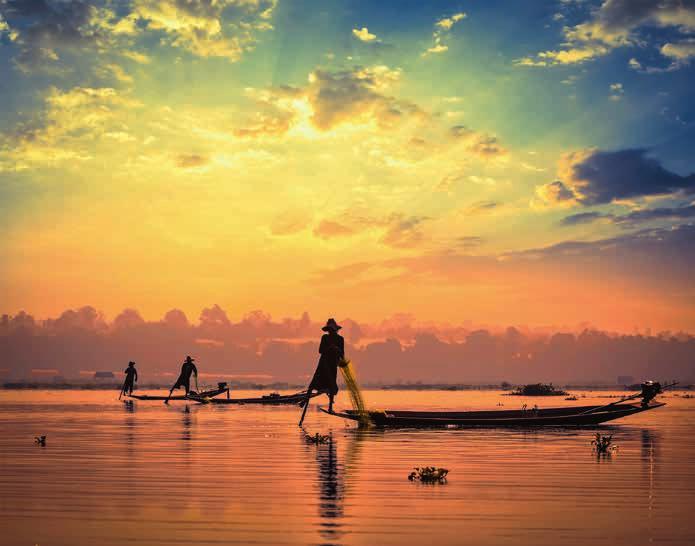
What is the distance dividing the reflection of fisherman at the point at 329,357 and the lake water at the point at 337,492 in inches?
152

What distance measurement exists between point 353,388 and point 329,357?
1.76m

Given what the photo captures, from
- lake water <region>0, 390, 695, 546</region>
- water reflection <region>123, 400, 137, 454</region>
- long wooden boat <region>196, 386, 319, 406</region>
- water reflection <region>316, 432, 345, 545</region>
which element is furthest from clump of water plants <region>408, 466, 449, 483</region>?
long wooden boat <region>196, 386, 319, 406</region>

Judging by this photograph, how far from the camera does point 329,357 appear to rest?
97.6 ft

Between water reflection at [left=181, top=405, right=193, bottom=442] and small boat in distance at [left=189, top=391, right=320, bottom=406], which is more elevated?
water reflection at [left=181, top=405, right=193, bottom=442]

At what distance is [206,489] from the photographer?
14.6 metres

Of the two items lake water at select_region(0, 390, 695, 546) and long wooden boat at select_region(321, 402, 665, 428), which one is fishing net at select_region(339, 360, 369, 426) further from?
lake water at select_region(0, 390, 695, 546)

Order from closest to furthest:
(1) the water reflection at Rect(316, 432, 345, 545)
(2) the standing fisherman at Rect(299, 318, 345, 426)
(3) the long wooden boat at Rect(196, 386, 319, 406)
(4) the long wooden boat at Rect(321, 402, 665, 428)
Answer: (1) the water reflection at Rect(316, 432, 345, 545) → (2) the standing fisherman at Rect(299, 318, 345, 426) → (4) the long wooden boat at Rect(321, 402, 665, 428) → (3) the long wooden boat at Rect(196, 386, 319, 406)

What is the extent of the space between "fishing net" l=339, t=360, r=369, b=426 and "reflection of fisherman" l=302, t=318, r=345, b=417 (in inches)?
13.7

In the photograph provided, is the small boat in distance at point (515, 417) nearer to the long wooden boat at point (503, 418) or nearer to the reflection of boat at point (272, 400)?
the long wooden boat at point (503, 418)

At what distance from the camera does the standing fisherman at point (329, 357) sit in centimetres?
2950

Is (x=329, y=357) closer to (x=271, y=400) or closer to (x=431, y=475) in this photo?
(x=431, y=475)

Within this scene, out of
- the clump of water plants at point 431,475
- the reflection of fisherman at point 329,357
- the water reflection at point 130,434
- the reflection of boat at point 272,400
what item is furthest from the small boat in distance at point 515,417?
the reflection of boat at point 272,400

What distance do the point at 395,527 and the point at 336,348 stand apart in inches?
730

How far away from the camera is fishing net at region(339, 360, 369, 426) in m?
29.5
